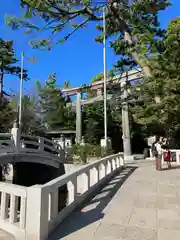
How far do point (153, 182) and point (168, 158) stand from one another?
4124 mm

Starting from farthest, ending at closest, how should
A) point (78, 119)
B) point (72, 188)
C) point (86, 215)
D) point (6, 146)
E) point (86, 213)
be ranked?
point (78, 119)
point (6, 146)
point (72, 188)
point (86, 213)
point (86, 215)

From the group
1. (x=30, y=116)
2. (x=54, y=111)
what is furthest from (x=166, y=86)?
(x=30, y=116)

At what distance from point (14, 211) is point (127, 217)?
2009mm


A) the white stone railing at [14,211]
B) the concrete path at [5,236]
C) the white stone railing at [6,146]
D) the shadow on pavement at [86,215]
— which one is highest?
the white stone railing at [6,146]

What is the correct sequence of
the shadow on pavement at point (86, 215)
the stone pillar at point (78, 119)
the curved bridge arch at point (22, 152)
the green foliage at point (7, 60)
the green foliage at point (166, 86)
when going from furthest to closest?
the green foliage at point (7, 60)
the stone pillar at point (78, 119)
the curved bridge arch at point (22, 152)
the green foliage at point (166, 86)
the shadow on pavement at point (86, 215)

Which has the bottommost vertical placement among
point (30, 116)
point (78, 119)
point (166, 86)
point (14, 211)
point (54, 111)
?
point (14, 211)

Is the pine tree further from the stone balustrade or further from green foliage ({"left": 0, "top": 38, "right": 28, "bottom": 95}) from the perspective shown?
green foliage ({"left": 0, "top": 38, "right": 28, "bottom": 95})

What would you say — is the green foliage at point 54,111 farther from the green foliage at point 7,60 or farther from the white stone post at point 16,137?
the white stone post at point 16,137

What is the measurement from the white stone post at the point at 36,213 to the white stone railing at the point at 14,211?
138mm

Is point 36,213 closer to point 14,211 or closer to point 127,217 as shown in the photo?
point 14,211

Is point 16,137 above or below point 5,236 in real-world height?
above

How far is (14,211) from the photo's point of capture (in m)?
3.68

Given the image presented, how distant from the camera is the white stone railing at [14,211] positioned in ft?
11.1

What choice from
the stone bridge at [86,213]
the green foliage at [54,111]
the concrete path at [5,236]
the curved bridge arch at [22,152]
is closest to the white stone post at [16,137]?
the curved bridge arch at [22,152]
